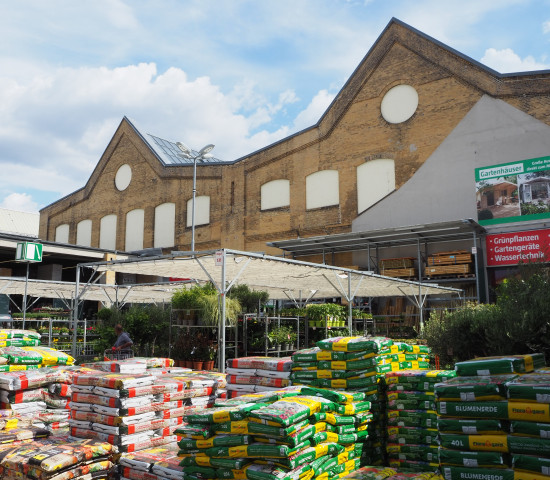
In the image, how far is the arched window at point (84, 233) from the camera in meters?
37.3

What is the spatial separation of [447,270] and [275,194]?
11.2 metres

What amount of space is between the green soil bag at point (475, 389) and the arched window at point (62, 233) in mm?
38389

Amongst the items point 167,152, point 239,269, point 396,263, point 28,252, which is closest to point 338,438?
point 239,269

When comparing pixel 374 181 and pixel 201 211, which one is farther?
pixel 201 211

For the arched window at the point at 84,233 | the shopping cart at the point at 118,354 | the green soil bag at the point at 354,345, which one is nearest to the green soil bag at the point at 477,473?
the green soil bag at the point at 354,345

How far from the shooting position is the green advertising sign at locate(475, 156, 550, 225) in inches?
787

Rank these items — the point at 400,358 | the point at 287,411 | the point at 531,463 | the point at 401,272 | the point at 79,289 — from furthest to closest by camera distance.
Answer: the point at 401,272, the point at 79,289, the point at 400,358, the point at 287,411, the point at 531,463

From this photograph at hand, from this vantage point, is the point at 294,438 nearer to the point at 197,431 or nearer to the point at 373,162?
the point at 197,431

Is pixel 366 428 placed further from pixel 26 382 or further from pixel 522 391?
pixel 26 382

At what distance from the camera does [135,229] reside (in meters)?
34.3

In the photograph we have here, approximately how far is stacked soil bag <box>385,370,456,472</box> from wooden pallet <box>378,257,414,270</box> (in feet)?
54.4

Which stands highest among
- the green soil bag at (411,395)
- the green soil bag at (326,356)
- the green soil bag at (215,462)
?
the green soil bag at (326,356)

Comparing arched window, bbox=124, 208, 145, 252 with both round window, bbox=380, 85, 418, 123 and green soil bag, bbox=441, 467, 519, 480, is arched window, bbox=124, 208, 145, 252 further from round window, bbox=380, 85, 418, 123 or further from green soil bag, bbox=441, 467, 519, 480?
green soil bag, bbox=441, 467, 519, 480

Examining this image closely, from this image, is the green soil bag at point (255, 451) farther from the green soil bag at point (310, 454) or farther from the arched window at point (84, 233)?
the arched window at point (84, 233)
